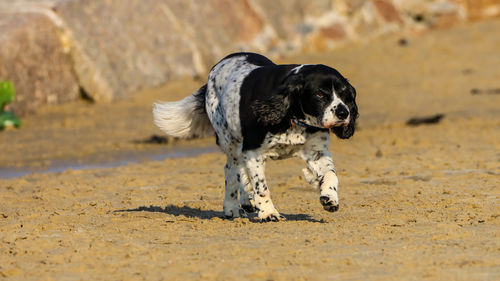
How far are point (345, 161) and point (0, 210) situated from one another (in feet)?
13.1

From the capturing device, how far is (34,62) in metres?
14.2

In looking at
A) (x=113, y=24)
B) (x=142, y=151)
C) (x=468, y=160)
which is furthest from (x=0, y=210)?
(x=113, y=24)

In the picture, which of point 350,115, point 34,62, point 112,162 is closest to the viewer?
point 350,115

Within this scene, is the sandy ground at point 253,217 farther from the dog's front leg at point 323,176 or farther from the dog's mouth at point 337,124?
the dog's mouth at point 337,124

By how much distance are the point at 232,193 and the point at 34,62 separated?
750cm

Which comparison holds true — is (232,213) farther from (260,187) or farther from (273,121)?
(273,121)

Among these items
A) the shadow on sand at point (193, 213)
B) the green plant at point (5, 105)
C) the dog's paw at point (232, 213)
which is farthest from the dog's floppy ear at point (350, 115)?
the green plant at point (5, 105)

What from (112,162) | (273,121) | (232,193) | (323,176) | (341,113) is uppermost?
(341,113)

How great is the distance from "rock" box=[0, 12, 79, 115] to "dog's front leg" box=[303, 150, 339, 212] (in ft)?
25.7

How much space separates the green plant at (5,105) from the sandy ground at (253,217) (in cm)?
19

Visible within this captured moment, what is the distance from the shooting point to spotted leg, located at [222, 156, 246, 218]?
752 centimetres

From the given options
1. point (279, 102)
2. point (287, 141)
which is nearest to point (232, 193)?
point (287, 141)

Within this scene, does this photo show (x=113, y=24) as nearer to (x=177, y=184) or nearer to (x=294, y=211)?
(x=177, y=184)

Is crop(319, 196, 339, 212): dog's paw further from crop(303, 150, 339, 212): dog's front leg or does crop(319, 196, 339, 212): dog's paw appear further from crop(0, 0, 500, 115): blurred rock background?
crop(0, 0, 500, 115): blurred rock background
